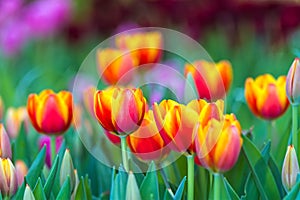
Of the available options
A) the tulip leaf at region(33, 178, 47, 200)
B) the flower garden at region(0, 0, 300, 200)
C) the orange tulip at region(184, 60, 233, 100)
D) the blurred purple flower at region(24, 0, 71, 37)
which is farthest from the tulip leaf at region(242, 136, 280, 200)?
the blurred purple flower at region(24, 0, 71, 37)

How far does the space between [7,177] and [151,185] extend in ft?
0.72

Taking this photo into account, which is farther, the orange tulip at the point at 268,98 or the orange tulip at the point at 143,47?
the orange tulip at the point at 143,47

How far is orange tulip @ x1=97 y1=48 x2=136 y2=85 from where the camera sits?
59.2 inches

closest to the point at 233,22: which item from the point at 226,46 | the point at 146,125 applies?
the point at 226,46

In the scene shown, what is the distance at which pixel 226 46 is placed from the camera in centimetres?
314

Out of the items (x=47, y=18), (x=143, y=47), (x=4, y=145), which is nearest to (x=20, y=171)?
(x=4, y=145)

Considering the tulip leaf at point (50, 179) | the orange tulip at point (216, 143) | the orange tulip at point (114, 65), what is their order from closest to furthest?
the orange tulip at point (216, 143) < the tulip leaf at point (50, 179) < the orange tulip at point (114, 65)

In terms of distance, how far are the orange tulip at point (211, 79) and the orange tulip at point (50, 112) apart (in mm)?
245

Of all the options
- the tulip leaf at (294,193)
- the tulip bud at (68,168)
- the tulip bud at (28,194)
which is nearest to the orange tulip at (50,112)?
the tulip bud at (68,168)

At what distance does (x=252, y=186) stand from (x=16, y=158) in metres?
0.52

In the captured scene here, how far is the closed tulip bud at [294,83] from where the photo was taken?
3.62 feet

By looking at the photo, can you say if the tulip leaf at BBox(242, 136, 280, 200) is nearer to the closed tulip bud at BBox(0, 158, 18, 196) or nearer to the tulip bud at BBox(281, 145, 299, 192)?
the tulip bud at BBox(281, 145, 299, 192)

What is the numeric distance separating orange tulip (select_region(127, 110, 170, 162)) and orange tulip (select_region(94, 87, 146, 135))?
0.02 metres

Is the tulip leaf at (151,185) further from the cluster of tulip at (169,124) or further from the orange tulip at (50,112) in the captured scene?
the orange tulip at (50,112)
